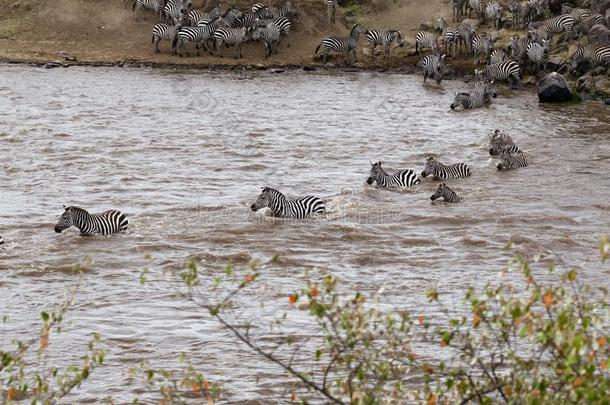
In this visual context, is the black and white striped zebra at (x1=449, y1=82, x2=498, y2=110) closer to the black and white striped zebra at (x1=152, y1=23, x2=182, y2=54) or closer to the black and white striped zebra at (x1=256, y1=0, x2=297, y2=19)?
the black and white striped zebra at (x1=256, y1=0, x2=297, y2=19)

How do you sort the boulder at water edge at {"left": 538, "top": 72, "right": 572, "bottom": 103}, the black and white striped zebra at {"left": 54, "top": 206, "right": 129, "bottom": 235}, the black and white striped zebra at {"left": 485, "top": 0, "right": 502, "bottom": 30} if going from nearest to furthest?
1. the black and white striped zebra at {"left": 54, "top": 206, "right": 129, "bottom": 235}
2. the boulder at water edge at {"left": 538, "top": 72, "right": 572, "bottom": 103}
3. the black and white striped zebra at {"left": 485, "top": 0, "right": 502, "bottom": 30}

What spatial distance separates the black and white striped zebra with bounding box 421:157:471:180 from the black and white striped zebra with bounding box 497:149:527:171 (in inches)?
29.2

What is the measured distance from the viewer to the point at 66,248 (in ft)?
45.9

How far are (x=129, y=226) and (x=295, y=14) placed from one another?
17373mm

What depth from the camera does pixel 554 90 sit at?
83.5 ft

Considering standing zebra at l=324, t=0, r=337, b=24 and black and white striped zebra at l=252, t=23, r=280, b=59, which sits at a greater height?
standing zebra at l=324, t=0, r=337, b=24

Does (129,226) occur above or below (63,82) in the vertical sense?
below

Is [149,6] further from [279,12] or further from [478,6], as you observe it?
[478,6]

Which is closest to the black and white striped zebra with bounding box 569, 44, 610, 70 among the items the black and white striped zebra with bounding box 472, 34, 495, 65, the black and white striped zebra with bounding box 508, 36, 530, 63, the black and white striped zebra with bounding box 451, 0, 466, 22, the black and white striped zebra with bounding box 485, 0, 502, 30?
the black and white striped zebra with bounding box 508, 36, 530, 63

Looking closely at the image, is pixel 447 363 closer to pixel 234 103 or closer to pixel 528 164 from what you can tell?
pixel 528 164

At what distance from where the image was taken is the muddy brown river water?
11.5 metres

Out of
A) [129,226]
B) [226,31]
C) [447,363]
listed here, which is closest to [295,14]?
[226,31]

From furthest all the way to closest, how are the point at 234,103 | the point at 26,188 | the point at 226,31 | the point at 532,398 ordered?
the point at 226,31
the point at 234,103
the point at 26,188
the point at 532,398

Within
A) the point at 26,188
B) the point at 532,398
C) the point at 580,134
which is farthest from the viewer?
the point at 580,134
